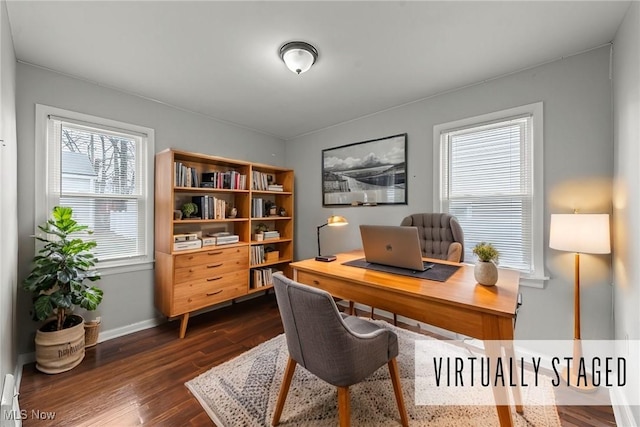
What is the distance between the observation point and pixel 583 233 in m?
1.72

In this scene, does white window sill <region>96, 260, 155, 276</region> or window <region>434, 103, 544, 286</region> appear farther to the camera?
white window sill <region>96, 260, 155, 276</region>

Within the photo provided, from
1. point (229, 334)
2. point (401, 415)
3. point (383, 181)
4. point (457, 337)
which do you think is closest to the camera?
point (401, 415)

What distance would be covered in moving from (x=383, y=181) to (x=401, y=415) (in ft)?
7.34

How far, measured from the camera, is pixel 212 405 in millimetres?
1671

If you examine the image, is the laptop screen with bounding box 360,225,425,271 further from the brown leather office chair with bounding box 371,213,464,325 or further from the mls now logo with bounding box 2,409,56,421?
the mls now logo with bounding box 2,409,56,421

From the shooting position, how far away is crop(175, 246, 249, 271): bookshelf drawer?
2606 mm

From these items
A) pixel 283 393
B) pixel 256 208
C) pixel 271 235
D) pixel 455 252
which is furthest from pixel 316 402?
pixel 256 208

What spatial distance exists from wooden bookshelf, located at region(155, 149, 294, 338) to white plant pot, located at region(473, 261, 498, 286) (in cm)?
246

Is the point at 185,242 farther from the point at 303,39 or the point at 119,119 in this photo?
the point at 303,39

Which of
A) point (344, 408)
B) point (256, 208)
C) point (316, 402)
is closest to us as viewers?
point (344, 408)

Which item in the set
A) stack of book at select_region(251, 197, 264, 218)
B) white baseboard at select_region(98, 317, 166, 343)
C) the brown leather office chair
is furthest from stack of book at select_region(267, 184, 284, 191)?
white baseboard at select_region(98, 317, 166, 343)

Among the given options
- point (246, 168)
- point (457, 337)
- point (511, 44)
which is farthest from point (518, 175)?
point (246, 168)

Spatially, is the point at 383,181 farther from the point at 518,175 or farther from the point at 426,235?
the point at 518,175

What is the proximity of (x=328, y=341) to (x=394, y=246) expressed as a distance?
839 mm
